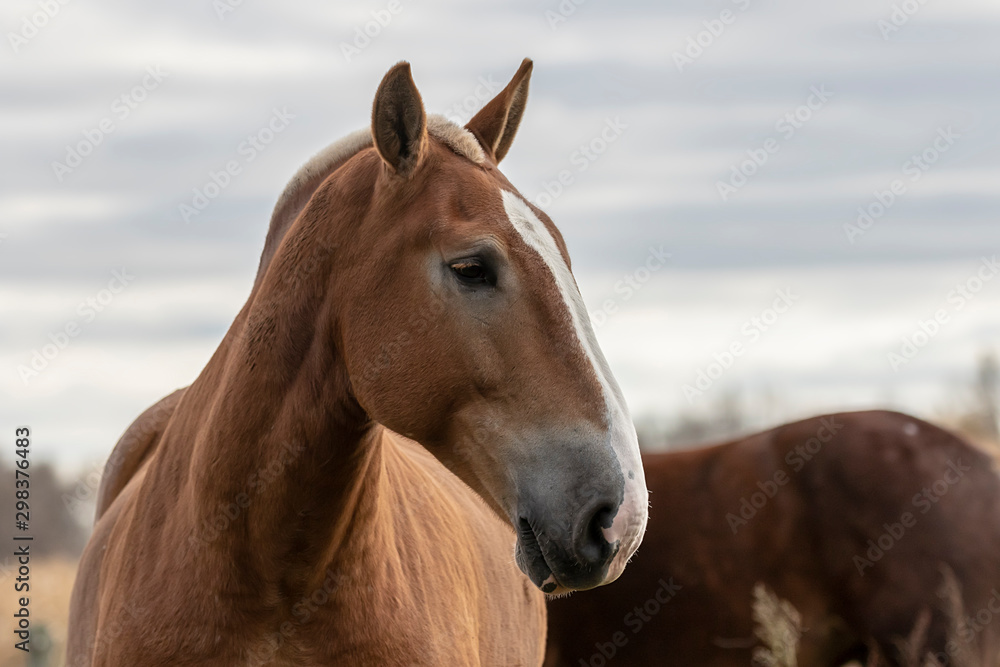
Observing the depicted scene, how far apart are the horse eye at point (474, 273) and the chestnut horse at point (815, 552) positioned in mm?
4060

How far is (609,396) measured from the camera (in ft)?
7.41

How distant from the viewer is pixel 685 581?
6008 mm

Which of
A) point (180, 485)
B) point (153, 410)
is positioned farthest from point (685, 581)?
point (180, 485)

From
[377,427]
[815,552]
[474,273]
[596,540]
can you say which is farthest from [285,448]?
Answer: [815,552]

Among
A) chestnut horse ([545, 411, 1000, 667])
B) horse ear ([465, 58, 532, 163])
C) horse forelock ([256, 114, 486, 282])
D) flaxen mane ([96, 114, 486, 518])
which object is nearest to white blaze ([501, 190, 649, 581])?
flaxen mane ([96, 114, 486, 518])

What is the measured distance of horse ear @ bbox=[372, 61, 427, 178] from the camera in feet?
8.03

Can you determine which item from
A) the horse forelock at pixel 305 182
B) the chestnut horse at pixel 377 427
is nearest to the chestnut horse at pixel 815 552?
the chestnut horse at pixel 377 427

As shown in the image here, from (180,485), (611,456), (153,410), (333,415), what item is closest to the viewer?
(611,456)

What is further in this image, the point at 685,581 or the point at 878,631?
the point at 685,581

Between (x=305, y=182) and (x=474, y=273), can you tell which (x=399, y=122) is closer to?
(x=474, y=273)

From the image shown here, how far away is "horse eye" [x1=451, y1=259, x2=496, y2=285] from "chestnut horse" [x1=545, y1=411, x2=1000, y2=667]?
4060 mm

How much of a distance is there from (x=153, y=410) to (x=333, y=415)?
6.70ft

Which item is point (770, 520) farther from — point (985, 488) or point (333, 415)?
point (333, 415)

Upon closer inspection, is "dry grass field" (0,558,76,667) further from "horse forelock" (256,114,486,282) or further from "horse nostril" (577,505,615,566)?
"horse nostril" (577,505,615,566)
